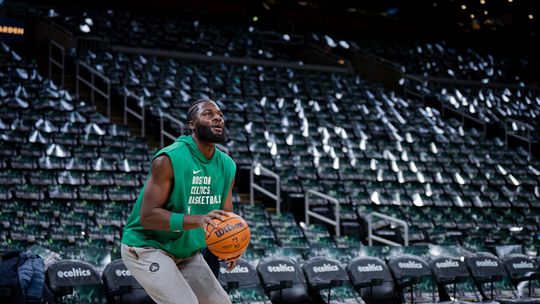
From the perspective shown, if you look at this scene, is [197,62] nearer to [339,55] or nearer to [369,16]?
[339,55]

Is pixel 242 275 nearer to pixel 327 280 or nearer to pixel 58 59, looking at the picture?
pixel 327 280

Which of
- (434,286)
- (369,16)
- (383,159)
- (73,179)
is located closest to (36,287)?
(434,286)

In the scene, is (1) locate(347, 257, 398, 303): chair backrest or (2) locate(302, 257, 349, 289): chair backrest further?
(1) locate(347, 257, 398, 303): chair backrest

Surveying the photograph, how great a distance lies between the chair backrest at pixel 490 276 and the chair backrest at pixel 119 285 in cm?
362

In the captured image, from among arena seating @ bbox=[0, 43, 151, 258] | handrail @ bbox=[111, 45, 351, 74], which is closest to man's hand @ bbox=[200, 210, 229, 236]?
arena seating @ bbox=[0, 43, 151, 258]

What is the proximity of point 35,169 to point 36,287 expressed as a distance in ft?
21.4

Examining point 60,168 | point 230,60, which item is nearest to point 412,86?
point 230,60

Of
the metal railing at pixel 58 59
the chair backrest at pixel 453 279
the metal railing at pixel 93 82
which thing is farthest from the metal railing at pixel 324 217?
the metal railing at pixel 58 59

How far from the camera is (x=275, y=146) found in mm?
14516

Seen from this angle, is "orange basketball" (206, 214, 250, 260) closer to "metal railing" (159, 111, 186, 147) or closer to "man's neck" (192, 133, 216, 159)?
"man's neck" (192, 133, 216, 159)

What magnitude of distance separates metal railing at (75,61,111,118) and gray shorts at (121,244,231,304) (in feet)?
36.3

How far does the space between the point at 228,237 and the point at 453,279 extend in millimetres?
4156

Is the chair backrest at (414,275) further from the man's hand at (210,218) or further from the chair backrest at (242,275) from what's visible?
the man's hand at (210,218)

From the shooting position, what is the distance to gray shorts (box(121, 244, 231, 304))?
4125 mm
